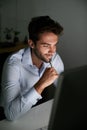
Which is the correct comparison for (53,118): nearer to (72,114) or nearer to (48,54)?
(72,114)

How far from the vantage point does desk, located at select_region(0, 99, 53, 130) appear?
39.0 inches

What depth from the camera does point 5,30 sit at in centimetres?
296

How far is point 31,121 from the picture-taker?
1049 mm

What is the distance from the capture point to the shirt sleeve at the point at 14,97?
108 cm

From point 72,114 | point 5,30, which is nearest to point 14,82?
point 72,114

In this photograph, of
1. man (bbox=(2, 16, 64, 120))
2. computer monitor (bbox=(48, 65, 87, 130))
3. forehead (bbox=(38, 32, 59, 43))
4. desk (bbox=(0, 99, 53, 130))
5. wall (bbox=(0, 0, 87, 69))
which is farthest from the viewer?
wall (bbox=(0, 0, 87, 69))

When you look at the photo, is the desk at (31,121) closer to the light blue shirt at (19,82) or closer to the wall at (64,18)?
the light blue shirt at (19,82)

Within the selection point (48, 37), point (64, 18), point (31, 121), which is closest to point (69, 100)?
point (31, 121)

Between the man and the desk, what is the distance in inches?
1.3

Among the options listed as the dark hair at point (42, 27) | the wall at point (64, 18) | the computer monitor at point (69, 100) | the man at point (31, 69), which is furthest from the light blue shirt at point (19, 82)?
the wall at point (64, 18)

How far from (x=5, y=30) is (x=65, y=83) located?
2.55 meters

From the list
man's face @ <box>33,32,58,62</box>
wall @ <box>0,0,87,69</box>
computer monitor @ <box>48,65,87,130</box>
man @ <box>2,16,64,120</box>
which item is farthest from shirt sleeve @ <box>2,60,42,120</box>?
wall @ <box>0,0,87,69</box>

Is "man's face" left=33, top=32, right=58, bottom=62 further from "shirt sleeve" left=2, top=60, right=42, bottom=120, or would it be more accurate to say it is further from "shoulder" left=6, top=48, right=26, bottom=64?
"shirt sleeve" left=2, top=60, right=42, bottom=120

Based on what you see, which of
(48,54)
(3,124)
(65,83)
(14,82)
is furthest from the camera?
(48,54)
